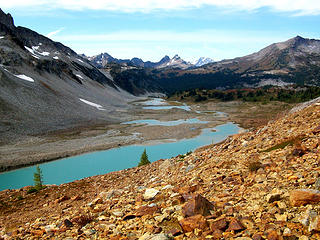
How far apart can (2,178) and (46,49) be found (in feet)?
563

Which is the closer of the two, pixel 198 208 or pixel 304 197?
pixel 304 197

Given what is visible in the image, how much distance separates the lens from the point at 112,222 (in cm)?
947

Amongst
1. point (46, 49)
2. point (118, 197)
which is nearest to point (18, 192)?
point (118, 197)

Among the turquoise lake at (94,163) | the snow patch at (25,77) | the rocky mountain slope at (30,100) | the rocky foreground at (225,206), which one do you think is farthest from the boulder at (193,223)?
the snow patch at (25,77)

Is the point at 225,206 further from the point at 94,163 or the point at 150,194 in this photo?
the point at 94,163

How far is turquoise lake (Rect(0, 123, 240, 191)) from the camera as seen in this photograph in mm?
43513

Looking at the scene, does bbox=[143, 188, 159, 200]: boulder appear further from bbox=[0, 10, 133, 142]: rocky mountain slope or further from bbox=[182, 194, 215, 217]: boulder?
bbox=[0, 10, 133, 142]: rocky mountain slope

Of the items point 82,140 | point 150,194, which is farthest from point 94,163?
point 150,194

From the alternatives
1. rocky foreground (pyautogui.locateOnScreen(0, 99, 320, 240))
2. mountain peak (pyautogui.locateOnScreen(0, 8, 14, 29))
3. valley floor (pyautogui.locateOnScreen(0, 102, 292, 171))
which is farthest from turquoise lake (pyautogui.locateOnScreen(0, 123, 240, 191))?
mountain peak (pyautogui.locateOnScreen(0, 8, 14, 29))

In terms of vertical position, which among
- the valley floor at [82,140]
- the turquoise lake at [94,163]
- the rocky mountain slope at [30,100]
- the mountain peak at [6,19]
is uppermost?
the mountain peak at [6,19]

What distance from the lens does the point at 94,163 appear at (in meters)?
51.5

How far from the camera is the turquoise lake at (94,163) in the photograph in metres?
43.5

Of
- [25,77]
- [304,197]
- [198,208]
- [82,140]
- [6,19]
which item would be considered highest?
[6,19]

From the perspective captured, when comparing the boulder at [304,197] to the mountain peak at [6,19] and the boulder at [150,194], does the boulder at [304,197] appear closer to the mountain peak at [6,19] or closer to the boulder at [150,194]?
the boulder at [150,194]
